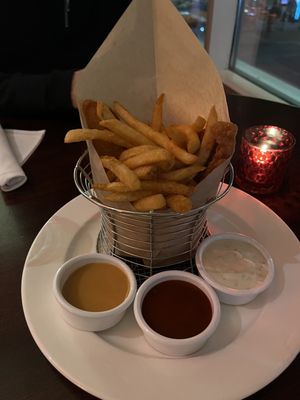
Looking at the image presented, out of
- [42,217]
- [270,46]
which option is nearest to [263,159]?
[42,217]

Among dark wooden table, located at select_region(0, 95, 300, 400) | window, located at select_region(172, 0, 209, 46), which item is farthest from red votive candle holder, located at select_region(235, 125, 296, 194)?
window, located at select_region(172, 0, 209, 46)

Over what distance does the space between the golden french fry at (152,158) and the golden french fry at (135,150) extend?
1cm

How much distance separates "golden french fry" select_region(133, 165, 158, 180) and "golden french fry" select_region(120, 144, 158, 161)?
0.04 meters

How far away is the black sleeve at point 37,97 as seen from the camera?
1397 mm

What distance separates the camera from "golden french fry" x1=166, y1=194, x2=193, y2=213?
2.15 feet

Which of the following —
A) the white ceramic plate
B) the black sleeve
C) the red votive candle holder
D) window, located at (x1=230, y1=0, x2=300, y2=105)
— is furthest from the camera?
window, located at (x1=230, y1=0, x2=300, y2=105)

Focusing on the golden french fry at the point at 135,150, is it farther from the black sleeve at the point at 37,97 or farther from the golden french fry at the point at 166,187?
the black sleeve at the point at 37,97

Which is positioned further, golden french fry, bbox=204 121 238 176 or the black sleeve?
the black sleeve

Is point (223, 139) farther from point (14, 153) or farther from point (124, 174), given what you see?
point (14, 153)

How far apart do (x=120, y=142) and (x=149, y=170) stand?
0.12 metres

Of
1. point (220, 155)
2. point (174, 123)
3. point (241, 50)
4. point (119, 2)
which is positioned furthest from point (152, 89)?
point (241, 50)

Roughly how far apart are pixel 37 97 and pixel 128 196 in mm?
874

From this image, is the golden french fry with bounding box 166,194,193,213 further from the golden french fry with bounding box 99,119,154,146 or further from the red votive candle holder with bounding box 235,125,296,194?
the red votive candle holder with bounding box 235,125,296,194

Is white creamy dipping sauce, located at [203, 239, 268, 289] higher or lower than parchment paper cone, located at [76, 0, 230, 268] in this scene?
lower
